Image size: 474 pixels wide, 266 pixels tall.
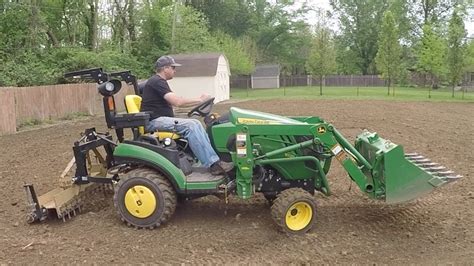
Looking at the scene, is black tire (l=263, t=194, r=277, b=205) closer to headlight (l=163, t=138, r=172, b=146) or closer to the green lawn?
headlight (l=163, t=138, r=172, b=146)

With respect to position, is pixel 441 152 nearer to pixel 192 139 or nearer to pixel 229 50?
pixel 192 139

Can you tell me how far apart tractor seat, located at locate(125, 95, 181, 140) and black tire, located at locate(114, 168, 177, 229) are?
466 mm

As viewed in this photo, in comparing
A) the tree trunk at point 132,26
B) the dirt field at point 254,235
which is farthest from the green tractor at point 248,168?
the tree trunk at point 132,26

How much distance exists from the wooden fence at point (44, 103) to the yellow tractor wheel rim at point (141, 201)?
33.0ft

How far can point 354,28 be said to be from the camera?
72438mm

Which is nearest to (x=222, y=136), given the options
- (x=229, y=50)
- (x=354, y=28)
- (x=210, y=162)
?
(x=210, y=162)

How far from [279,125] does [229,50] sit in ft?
155

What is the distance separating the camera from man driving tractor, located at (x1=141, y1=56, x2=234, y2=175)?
564cm

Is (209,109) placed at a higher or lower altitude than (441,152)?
higher

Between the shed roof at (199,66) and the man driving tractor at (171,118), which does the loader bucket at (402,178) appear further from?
the shed roof at (199,66)

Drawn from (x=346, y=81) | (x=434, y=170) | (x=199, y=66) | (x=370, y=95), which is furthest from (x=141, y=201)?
(x=346, y=81)

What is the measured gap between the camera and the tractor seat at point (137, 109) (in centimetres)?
578

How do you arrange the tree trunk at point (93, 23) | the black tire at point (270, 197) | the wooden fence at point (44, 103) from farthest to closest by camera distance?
the tree trunk at point (93, 23)
the wooden fence at point (44, 103)
the black tire at point (270, 197)

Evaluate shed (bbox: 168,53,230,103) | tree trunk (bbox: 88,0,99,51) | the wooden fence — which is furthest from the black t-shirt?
tree trunk (bbox: 88,0,99,51)
